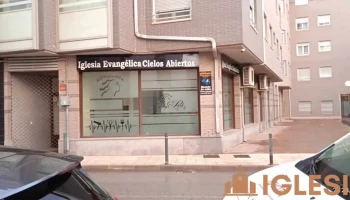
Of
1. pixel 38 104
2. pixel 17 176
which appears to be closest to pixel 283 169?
pixel 17 176

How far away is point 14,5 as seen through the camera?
11469 millimetres

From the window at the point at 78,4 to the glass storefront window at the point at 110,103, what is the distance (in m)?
2.27

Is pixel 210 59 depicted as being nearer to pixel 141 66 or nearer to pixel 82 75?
pixel 141 66

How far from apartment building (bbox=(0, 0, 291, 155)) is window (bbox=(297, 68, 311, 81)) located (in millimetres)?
30643

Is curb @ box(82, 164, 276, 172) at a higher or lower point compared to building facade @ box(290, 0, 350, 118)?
lower

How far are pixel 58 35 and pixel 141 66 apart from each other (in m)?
2.92

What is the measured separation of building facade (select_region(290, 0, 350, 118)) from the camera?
39.5m

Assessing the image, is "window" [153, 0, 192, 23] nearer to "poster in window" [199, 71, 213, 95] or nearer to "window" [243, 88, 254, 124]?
"poster in window" [199, 71, 213, 95]

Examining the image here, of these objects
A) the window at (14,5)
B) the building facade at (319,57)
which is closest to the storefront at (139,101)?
the window at (14,5)

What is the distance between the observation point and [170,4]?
39.9 feet

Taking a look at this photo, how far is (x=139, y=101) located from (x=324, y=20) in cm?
3502

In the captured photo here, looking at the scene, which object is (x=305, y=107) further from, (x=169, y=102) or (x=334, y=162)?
(x=334, y=162)

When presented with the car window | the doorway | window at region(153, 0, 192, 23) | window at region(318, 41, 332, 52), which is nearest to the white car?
the car window

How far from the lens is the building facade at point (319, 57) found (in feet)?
130
